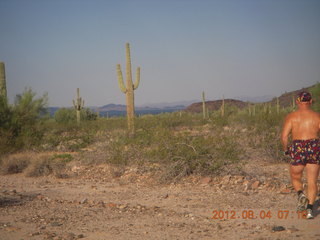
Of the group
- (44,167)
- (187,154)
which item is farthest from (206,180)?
(44,167)

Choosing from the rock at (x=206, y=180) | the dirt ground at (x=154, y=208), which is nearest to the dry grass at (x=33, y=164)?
the dirt ground at (x=154, y=208)

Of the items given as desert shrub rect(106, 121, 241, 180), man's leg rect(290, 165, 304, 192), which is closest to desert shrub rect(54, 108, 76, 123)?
desert shrub rect(106, 121, 241, 180)

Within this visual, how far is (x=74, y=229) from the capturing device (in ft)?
19.0

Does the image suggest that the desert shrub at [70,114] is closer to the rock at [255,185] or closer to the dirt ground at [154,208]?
the dirt ground at [154,208]

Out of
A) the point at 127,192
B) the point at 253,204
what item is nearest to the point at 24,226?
the point at 127,192

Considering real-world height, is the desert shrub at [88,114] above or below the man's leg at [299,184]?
above

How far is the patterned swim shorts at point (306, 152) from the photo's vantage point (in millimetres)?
5770

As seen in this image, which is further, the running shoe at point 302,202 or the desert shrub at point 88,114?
the desert shrub at point 88,114

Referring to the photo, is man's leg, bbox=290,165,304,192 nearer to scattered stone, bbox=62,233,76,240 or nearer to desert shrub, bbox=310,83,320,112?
scattered stone, bbox=62,233,76,240

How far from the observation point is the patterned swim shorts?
18.9 ft

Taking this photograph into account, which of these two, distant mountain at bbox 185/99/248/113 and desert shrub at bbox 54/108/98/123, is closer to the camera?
desert shrub at bbox 54/108/98/123

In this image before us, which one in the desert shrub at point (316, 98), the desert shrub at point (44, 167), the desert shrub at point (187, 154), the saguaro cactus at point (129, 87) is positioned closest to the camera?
the desert shrub at point (187, 154)

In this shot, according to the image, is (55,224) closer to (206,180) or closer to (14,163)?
(206,180)

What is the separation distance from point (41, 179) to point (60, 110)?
30.4 m
